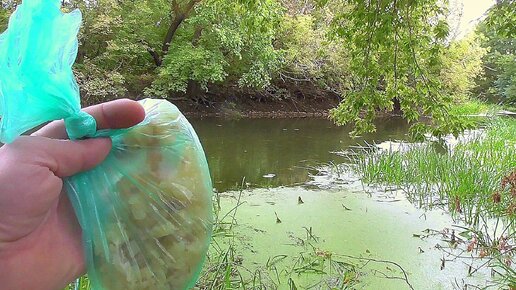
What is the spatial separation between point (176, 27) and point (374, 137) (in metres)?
6.56

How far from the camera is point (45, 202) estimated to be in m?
0.61

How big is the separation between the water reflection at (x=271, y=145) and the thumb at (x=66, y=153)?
4.57 metres

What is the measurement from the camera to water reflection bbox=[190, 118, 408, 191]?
6.13m

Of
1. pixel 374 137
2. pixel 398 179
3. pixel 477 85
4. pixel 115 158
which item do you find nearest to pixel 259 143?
pixel 374 137

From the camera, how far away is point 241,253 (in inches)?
106

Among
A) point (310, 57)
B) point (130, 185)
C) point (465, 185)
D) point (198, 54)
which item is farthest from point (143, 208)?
point (310, 57)

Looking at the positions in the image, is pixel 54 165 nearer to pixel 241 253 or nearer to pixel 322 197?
A: pixel 241 253

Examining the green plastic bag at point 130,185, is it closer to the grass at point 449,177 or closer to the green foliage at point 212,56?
the grass at point 449,177

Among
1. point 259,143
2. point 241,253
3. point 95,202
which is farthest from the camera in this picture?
point 259,143

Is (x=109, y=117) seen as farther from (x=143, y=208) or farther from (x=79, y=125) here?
(x=143, y=208)

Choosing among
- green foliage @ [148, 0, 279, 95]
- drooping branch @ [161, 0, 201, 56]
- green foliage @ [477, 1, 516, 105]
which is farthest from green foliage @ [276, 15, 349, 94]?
green foliage @ [477, 1, 516, 105]

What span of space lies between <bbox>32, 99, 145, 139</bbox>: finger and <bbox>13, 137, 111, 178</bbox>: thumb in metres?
0.03

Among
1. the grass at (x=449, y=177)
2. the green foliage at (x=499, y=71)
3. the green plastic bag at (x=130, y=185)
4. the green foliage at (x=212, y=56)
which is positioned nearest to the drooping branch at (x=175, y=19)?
the green foliage at (x=212, y=56)

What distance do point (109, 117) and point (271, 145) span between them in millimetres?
8149
